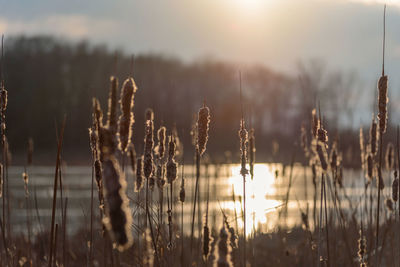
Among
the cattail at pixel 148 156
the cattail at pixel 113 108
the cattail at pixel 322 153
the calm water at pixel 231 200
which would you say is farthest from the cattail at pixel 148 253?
the cattail at pixel 113 108

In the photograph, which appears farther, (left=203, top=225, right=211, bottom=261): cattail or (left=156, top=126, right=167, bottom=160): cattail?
(left=156, top=126, right=167, bottom=160): cattail

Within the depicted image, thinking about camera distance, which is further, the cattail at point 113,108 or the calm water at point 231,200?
the calm water at point 231,200

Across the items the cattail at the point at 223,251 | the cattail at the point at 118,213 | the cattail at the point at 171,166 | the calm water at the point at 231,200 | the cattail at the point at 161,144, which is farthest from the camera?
the calm water at the point at 231,200

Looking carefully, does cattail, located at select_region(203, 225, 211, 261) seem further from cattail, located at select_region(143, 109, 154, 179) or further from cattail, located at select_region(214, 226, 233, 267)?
cattail, located at select_region(214, 226, 233, 267)

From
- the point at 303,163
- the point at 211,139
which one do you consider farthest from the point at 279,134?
the point at 303,163

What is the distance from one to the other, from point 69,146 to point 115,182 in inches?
1789

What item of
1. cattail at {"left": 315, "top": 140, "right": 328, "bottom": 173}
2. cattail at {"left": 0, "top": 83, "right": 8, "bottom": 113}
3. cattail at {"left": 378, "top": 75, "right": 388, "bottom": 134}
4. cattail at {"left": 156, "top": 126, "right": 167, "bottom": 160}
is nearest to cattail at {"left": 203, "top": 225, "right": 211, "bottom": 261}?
cattail at {"left": 315, "top": 140, "right": 328, "bottom": 173}

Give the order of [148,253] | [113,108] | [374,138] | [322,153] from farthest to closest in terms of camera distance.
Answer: [374,138] < [148,253] < [322,153] < [113,108]

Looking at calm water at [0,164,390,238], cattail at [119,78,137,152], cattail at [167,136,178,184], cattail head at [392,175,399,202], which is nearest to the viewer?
cattail at [119,78,137,152]

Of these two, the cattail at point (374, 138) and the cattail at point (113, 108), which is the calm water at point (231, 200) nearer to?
the cattail at point (374, 138)

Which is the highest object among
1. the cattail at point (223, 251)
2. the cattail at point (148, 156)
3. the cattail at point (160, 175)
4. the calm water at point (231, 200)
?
the cattail at point (148, 156)

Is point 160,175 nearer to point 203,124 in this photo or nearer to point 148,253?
point 148,253

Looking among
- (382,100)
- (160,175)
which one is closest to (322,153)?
(382,100)

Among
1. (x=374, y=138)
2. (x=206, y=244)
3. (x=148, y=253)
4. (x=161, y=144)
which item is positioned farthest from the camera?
(x=374, y=138)
